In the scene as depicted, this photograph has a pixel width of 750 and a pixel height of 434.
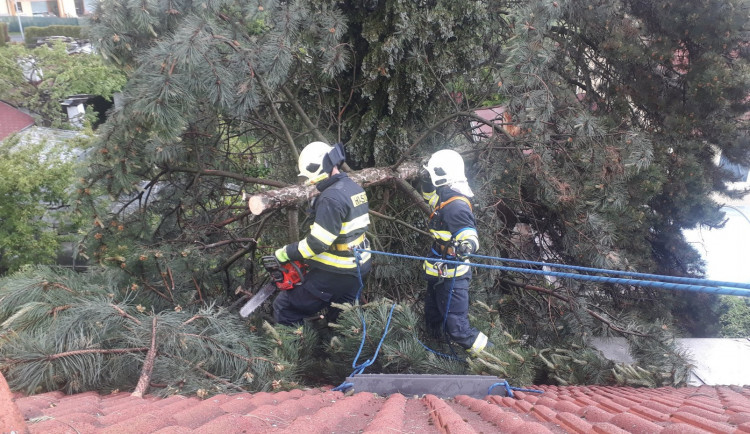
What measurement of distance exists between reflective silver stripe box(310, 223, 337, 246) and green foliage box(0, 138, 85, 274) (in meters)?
5.65

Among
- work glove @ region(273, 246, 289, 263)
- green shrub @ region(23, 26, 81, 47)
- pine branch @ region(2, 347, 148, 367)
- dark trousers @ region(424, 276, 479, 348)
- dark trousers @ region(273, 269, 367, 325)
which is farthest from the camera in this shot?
green shrub @ region(23, 26, 81, 47)

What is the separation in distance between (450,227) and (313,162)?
118 centimetres

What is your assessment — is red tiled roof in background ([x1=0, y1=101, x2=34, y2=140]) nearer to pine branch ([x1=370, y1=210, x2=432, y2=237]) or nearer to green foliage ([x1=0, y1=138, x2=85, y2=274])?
green foliage ([x1=0, y1=138, x2=85, y2=274])

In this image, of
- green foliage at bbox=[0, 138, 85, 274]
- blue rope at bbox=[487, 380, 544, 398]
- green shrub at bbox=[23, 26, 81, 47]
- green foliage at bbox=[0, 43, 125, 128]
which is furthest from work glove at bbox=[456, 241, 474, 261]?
green shrub at bbox=[23, 26, 81, 47]

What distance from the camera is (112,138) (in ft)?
11.7

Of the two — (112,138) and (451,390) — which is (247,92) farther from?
(451,390)

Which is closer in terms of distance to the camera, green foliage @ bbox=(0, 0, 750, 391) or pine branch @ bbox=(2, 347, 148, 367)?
pine branch @ bbox=(2, 347, 148, 367)

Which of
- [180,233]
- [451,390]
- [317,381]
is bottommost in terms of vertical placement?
[317,381]

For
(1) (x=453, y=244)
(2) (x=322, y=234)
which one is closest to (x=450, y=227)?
(1) (x=453, y=244)

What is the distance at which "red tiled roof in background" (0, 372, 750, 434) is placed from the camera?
5.16 feet

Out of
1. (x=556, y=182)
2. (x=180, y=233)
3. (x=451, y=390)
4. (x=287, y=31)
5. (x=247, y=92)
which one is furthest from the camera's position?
(x=180, y=233)

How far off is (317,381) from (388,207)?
6.73ft

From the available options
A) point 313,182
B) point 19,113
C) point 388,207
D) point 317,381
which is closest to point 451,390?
point 317,381

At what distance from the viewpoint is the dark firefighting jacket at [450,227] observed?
3.81 m
